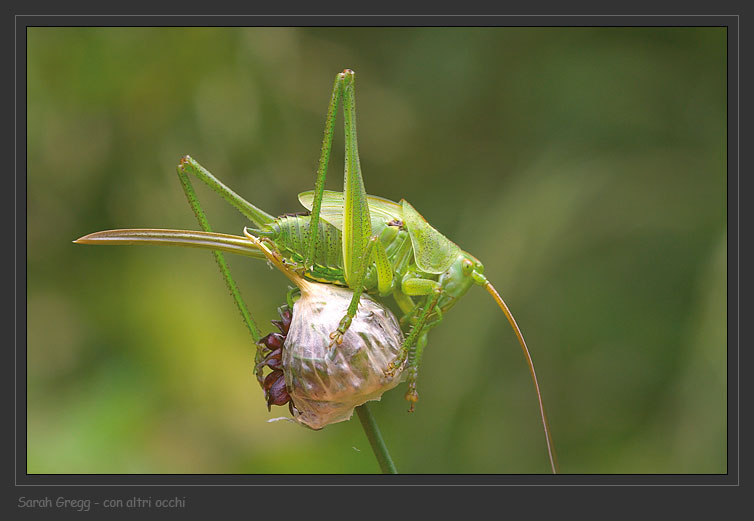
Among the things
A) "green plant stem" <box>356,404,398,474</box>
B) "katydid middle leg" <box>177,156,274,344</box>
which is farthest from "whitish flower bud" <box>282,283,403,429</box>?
"katydid middle leg" <box>177,156,274,344</box>

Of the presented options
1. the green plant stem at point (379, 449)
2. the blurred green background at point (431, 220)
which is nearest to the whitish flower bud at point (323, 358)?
the green plant stem at point (379, 449)

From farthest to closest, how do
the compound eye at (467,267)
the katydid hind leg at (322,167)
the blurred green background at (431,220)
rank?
the blurred green background at (431,220)
the compound eye at (467,267)
the katydid hind leg at (322,167)

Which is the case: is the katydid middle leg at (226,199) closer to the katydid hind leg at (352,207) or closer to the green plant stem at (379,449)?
the katydid hind leg at (352,207)

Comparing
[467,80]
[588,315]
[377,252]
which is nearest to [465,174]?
[467,80]

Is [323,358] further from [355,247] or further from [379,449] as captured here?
[355,247]

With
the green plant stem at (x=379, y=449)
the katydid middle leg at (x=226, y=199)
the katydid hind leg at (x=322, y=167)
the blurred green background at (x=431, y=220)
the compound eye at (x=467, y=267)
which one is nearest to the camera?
the green plant stem at (x=379, y=449)

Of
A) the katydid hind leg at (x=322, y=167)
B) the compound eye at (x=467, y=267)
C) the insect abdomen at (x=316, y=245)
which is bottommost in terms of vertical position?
the compound eye at (x=467, y=267)

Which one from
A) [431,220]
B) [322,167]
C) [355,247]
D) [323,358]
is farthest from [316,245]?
[431,220]
